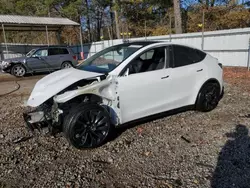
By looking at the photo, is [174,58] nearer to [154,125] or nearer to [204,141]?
[154,125]

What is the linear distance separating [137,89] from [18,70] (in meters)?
9.94

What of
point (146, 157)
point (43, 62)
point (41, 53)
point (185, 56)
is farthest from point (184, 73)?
point (41, 53)

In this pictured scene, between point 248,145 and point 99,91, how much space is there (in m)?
2.51

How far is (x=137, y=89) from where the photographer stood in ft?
12.1

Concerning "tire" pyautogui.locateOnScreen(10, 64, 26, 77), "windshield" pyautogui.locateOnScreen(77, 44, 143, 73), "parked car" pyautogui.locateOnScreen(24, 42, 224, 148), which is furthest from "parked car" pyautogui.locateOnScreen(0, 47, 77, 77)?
"parked car" pyautogui.locateOnScreen(24, 42, 224, 148)

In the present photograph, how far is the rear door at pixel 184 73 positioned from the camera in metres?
4.18

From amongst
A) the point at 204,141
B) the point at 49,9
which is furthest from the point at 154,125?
the point at 49,9

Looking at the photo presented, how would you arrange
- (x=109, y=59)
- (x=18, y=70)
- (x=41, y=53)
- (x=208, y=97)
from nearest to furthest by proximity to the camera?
(x=109, y=59) < (x=208, y=97) < (x=18, y=70) < (x=41, y=53)

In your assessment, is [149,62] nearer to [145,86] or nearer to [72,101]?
[145,86]

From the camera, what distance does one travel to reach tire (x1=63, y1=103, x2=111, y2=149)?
323 cm

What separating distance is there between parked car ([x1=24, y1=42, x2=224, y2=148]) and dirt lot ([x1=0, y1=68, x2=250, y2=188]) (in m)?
0.35

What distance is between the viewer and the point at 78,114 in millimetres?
3242

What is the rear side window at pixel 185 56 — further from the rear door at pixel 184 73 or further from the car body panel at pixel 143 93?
the car body panel at pixel 143 93

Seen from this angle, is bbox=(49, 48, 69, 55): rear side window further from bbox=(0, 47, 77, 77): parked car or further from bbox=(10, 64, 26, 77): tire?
bbox=(10, 64, 26, 77): tire
